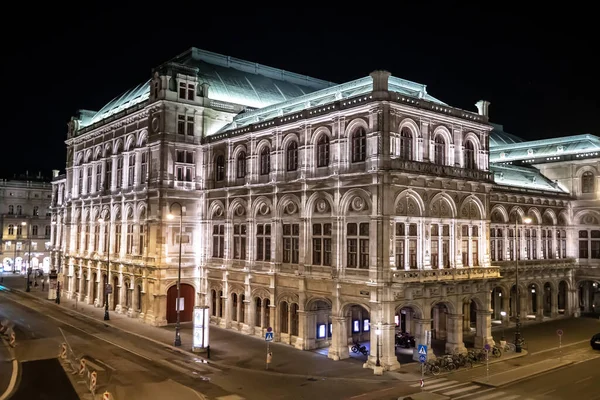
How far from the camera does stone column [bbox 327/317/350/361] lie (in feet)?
125

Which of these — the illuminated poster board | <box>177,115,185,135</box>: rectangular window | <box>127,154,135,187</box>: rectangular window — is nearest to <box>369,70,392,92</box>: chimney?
the illuminated poster board

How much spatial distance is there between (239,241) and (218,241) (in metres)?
3.65

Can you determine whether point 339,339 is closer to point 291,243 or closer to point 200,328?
point 291,243

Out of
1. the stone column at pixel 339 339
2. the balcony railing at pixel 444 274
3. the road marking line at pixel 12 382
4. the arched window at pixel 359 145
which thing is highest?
the arched window at pixel 359 145

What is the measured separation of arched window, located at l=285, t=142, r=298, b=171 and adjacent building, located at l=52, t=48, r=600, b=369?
0.16 meters

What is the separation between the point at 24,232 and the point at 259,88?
79381 mm

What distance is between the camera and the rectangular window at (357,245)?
37.6 meters

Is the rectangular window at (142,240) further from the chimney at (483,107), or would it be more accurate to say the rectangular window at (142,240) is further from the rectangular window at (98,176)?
the chimney at (483,107)

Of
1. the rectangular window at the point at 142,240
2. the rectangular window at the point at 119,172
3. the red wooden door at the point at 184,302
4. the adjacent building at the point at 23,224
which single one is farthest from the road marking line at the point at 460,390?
the adjacent building at the point at 23,224

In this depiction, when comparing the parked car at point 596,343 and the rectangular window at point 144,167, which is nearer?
the parked car at point 596,343

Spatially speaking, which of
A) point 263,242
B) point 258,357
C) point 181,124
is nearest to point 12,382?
point 258,357

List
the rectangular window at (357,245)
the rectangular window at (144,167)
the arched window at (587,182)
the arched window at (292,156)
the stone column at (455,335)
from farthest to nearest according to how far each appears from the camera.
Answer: the arched window at (587,182)
the rectangular window at (144,167)
the arched window at (292,156)
the stone column at (455,335)
the rectangular window at (357,245)

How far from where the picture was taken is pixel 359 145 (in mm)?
38906

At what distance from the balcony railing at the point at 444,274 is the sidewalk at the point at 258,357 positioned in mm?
6022
